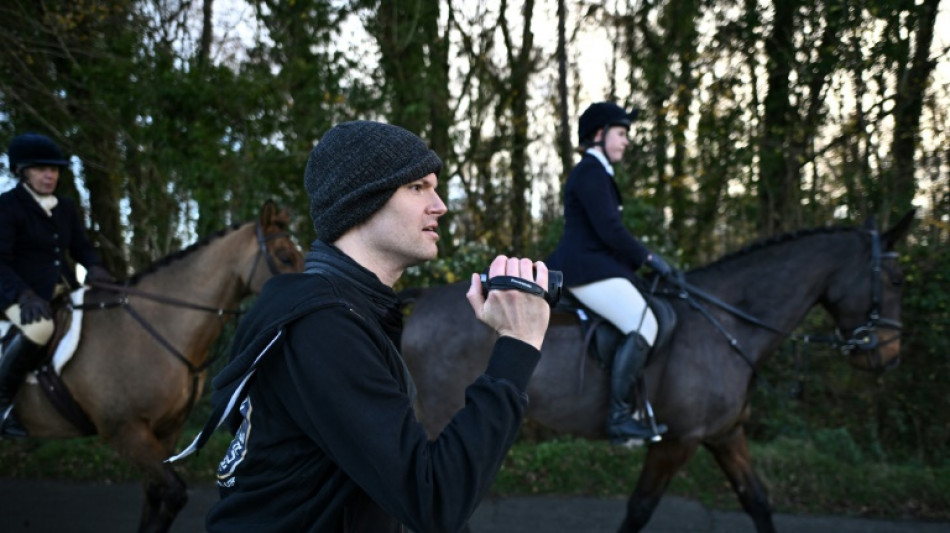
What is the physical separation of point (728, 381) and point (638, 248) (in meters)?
0.97

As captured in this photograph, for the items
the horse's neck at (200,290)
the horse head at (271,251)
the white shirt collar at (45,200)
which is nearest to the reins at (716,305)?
the horse head at (271,251)

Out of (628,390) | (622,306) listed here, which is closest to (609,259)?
(622,306)

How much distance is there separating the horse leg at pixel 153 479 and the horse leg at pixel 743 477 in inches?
123

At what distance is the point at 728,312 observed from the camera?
478 cm

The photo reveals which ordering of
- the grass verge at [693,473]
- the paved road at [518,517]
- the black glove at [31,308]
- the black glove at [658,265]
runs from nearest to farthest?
the black glove at [31,308], the black glove at [658,265], the paved road at [518,517], the grass verge at [693,473]

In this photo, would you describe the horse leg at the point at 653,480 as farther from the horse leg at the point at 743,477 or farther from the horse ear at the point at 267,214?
the horse ear at the point at 267,214

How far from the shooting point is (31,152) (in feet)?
15.3

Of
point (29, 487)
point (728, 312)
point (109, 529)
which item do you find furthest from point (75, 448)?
point (728, 312)

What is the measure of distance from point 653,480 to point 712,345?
913 mm

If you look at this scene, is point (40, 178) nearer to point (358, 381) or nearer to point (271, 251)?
point (271, 251)

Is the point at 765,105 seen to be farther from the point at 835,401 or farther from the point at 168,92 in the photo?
the point at 168,92

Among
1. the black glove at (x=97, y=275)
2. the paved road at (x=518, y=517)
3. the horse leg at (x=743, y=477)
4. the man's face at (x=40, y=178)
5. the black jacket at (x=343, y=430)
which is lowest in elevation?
the paved road at (x=518, y=517)

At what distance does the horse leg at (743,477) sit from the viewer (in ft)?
14.3

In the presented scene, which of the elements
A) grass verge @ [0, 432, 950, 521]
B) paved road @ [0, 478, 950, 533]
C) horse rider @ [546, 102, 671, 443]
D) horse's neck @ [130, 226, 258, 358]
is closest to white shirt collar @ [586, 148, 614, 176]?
horse rider @ [546, 102, 671, 443]
